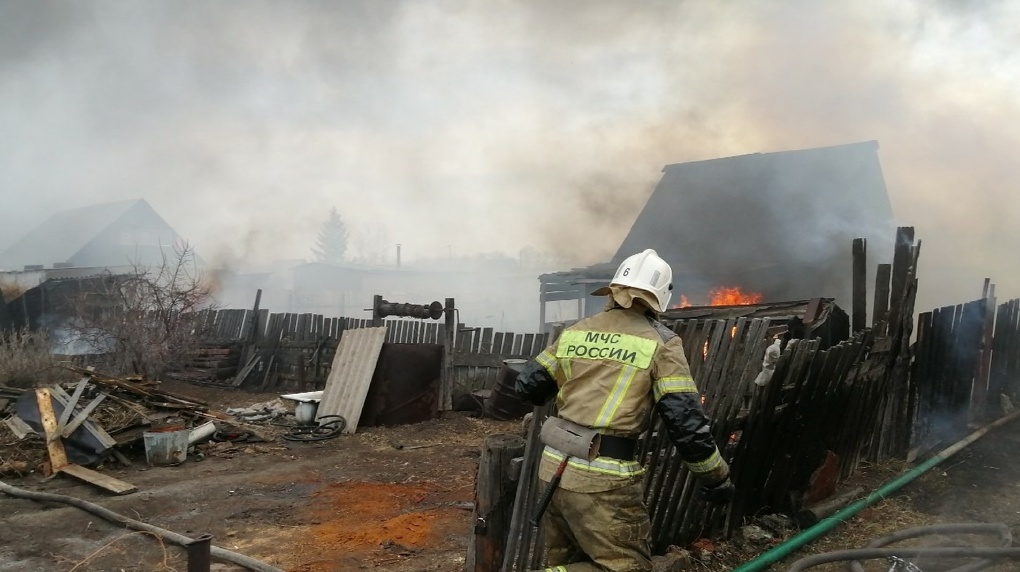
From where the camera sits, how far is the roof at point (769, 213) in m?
16.3

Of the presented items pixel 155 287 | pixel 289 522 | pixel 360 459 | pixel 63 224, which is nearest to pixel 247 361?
pixel 155 287

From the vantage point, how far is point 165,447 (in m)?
7.42

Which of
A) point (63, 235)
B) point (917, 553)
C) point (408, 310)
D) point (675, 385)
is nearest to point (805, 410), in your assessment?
point (917, 553)

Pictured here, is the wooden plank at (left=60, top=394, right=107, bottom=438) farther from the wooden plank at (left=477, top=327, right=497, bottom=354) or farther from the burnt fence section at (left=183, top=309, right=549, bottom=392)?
the wooden plank at (left=477, top=327, right=497, bottom=354)

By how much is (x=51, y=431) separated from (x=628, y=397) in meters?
7.12

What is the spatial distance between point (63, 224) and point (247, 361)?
27376 mm

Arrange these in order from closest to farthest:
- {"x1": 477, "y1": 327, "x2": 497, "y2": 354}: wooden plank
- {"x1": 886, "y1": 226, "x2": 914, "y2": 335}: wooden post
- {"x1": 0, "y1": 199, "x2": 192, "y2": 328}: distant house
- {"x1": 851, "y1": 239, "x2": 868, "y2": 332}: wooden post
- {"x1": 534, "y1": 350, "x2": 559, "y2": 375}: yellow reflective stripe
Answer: {"x1": 534, "y1": 350, "x2": 559, "y2": 375}: yellow reflective stripe, {"x1": 886, "y1": 226, "x2": 914, "y2": 335}: wooden post, {"x1": 851, "y1": 239, "x2": 868, "y2": 332}: wooden post, {"x1": 477, "y1": 327, "x2": 497, "y2": 354}: wooden plank, {"x1": 0, "y1": 199, "x2": 192, "y2": 328}: distant house

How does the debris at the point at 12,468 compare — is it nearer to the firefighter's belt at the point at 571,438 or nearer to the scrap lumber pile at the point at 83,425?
the scrap lumber pile at the point at 83,425

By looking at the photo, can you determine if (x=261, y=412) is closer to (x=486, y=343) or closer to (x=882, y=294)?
(x=486, y=343)

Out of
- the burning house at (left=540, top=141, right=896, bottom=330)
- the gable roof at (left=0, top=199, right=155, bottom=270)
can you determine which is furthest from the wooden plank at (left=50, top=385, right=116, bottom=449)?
the gable roof at (left=0, top=199, right=155, bottom=270)

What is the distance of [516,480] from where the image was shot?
3.34m

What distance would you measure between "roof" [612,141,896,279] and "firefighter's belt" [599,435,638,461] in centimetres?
1480

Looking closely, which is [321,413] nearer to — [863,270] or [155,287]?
[155,287]

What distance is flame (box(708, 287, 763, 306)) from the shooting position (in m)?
16.1
